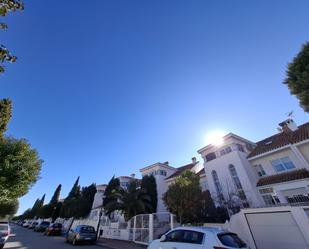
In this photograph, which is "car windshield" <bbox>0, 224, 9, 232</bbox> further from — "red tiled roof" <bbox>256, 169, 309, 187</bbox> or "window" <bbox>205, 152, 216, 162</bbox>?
"red tiled roof" <bbox>256, 169, 309, 187</bbox>

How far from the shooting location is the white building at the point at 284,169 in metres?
15.8

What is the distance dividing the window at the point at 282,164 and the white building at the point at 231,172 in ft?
7.44

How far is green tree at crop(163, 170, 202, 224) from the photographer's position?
14664mm

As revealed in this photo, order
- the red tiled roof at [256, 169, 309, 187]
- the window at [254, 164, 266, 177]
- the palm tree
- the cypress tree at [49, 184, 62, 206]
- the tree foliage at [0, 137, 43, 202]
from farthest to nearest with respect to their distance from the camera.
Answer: the cypress tree at [49, 184, 62, 206] → the palm tree → the window at [254, 164, 266, 177] → the tree foliage at [0, 137, 43, 202] → the red tiled roof at [256, 169, 309, 187]

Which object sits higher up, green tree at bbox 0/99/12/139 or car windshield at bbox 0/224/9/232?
green tree at bbox 0/99/12/139

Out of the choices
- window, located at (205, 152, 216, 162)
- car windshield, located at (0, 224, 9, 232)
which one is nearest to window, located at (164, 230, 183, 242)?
car windshield, located at (0, 224, 9, 232)

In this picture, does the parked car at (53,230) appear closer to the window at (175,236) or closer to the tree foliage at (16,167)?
the tree foliage at (16,167)

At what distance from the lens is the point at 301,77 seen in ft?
26.9

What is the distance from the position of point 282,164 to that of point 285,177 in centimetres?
194

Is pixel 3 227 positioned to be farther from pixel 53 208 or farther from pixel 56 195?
pixel 56 195

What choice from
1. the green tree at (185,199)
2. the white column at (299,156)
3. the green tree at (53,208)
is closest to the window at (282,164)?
the white column at (299,156)

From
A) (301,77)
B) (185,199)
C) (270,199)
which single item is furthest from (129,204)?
(301,77)

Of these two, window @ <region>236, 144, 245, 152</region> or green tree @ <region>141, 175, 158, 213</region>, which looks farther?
green tree @ <region>141, 175, 158, 213</region>

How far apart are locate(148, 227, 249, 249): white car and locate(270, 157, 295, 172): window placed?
48.9 feet
